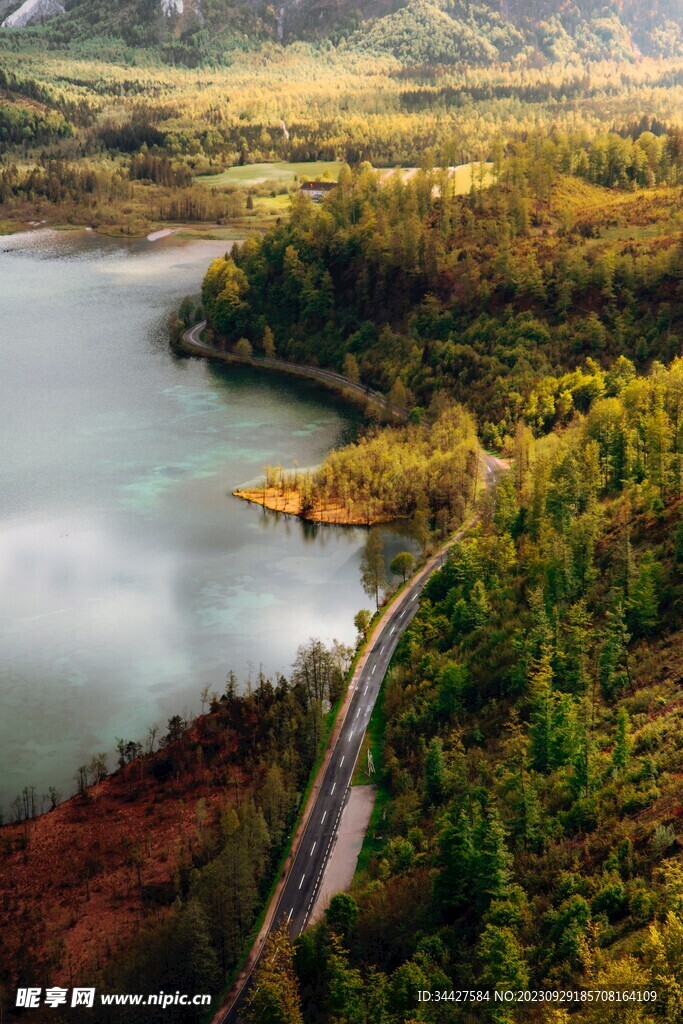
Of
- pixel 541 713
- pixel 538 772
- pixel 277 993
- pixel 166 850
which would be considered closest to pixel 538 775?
pixel 538 772

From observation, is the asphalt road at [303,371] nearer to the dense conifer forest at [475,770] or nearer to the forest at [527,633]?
the forest at [527,633]

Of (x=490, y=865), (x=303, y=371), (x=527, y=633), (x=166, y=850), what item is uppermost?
(x=303, y=371)

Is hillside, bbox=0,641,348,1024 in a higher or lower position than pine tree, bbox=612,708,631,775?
lower

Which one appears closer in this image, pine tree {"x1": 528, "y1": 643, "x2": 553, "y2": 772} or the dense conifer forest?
the dense conifer forest

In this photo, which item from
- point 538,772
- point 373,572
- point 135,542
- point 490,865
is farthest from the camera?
point 135,542

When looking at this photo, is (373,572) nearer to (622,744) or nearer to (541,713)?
(541,713)

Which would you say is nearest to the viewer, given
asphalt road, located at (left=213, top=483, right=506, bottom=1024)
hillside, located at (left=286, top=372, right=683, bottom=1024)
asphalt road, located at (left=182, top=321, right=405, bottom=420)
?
hillside, located at (left=286, top=372, right=683, bottom=1024)

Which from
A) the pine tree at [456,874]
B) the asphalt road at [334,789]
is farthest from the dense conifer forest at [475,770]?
the asphalt road at [334,789]

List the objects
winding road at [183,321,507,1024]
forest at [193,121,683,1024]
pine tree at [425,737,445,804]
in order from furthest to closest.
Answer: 1. pine tree at [425,737,445,804]
2. winding road at [183,321,507,1024]
3. forest at [193,121,683,1024]

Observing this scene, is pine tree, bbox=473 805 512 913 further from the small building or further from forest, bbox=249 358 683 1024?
the small building

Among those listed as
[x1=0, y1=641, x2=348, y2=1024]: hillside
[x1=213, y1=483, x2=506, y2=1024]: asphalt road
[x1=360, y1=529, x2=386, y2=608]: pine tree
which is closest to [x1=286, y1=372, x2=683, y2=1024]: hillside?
[x1=213, y1=483, x2=506, y2=1024]: asphalt road
